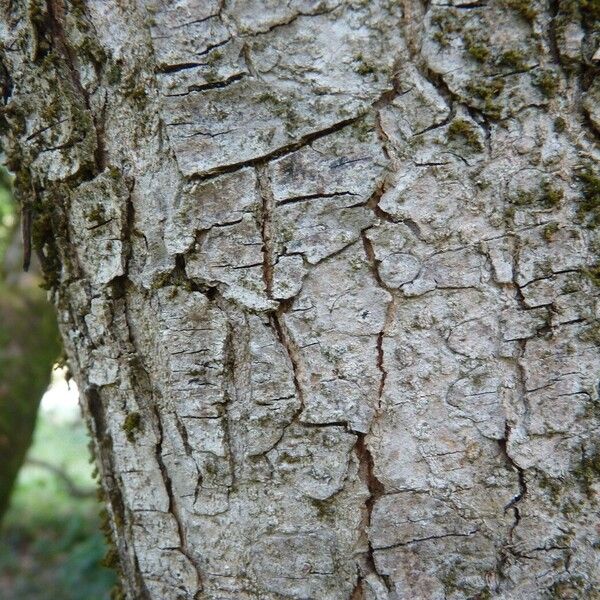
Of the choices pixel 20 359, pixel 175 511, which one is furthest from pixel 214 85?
pixel 20 359

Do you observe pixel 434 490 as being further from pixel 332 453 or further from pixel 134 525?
pixel 134 525

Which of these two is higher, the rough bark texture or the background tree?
the background tree

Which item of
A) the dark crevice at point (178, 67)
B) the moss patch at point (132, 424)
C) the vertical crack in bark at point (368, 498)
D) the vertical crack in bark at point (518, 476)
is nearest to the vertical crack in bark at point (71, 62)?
the dark crevice at point (178, 67)

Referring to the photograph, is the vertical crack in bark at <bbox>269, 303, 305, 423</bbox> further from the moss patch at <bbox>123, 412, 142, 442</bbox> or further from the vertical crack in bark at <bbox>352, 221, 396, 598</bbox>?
the moss patch at <bbox>123, 412, 142, 442</bbox>

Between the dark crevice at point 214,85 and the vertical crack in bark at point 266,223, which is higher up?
the dark crevice at point 214,85

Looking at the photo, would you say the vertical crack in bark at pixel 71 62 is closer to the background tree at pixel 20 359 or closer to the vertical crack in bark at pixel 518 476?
the vertical crack in bark at pixel 518 476

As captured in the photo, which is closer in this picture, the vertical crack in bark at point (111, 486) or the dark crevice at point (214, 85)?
the dark crevice at point (214, 85)

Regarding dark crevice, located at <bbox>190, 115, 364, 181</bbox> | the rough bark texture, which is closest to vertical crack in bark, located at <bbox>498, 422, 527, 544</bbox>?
the rough bark texture

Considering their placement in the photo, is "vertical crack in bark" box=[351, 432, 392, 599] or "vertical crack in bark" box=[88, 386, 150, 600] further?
"vertical crack in bark" box=[88, 386, 150, 600]
